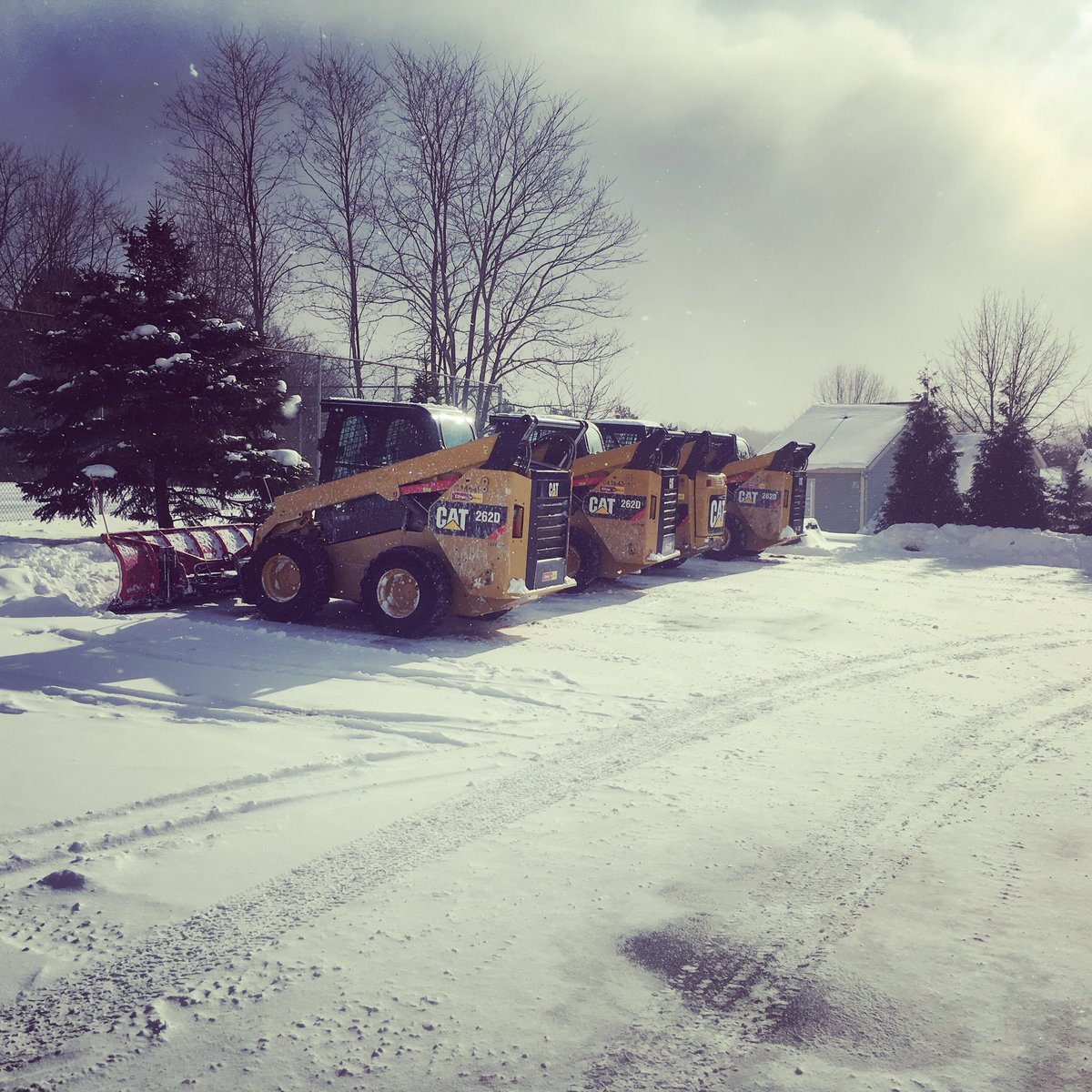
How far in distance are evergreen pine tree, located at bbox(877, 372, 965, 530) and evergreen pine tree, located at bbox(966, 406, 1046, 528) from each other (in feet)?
3.07

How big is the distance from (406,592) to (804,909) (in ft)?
20.6

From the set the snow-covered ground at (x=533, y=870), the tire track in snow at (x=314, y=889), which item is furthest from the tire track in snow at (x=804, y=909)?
the tire track in snow at (x=314, y=889)

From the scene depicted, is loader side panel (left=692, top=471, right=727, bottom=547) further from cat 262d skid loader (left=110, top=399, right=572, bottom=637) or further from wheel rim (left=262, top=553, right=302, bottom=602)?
wheel rim (left=262, top=553, right=302, bottom=602)

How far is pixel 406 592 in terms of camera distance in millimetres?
9656

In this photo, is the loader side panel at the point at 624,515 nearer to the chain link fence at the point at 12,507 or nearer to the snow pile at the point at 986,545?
the snow pile at the point at 986,545

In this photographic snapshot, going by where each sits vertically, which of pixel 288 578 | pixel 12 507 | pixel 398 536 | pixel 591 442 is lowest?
pixel 288 578

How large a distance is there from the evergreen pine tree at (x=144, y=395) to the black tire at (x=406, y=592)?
5771 millimetres

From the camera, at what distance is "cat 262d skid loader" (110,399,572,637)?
369 inches

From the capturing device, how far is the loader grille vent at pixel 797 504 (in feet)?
61.6

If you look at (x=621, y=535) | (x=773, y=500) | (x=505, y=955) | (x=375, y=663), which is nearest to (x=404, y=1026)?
(x=505, y=955)

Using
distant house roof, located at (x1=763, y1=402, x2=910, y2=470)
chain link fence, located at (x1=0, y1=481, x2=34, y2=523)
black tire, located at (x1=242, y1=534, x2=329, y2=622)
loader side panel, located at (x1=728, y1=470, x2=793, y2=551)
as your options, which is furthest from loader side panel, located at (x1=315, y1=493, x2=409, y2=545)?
distant house roof, located at (x1=763, y1=402, x2=910, y2=470)

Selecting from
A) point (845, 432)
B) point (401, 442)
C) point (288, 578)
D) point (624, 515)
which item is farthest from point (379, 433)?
point (845, 432)

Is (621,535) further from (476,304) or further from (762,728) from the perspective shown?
(476,304)

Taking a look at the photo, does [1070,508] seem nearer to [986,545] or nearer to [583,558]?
[986,545]
